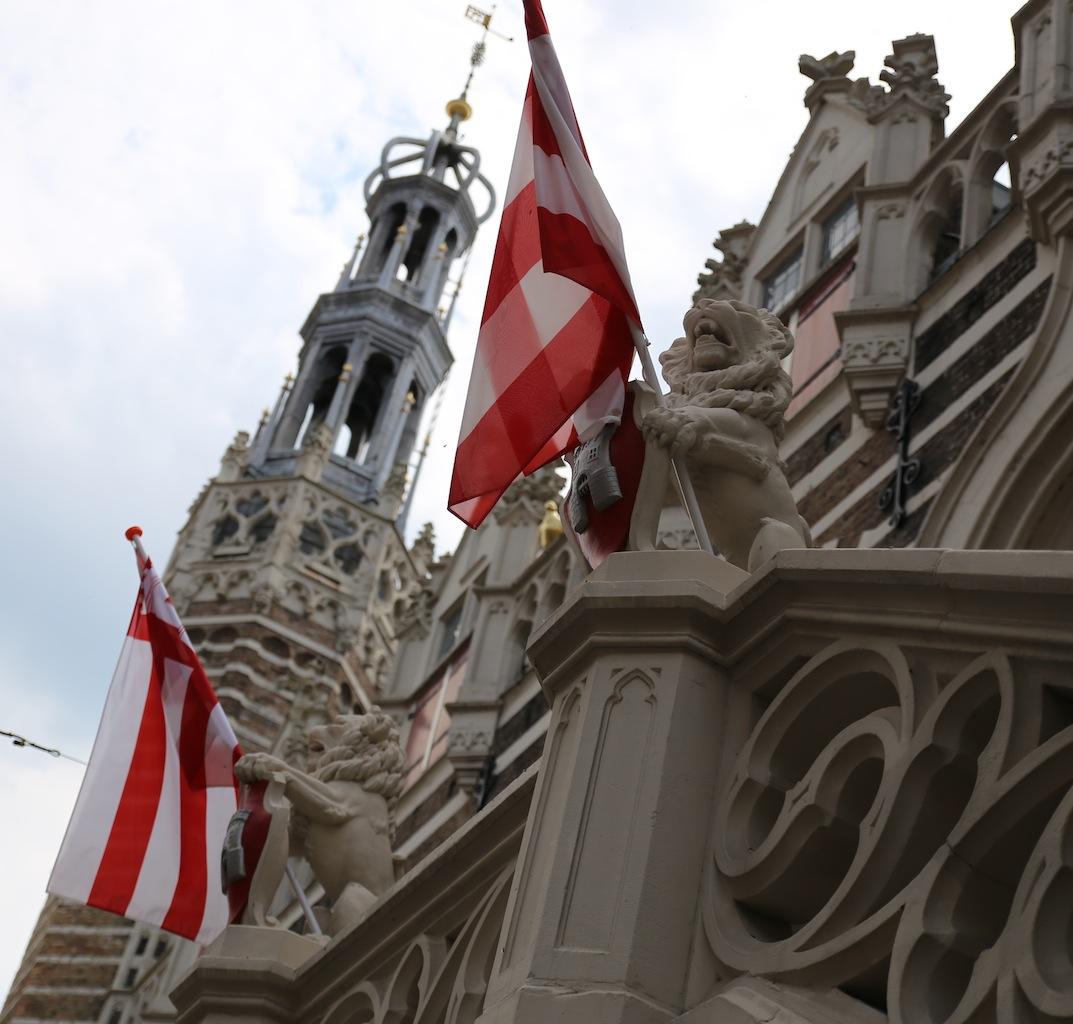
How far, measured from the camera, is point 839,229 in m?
12.9

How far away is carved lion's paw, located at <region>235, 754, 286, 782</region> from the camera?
6660 mm

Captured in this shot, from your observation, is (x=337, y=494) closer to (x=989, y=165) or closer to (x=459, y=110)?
(x=459, y=110)

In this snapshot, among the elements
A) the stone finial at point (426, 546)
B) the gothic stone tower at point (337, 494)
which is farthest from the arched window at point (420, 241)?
the stone finial at point (426, 546)

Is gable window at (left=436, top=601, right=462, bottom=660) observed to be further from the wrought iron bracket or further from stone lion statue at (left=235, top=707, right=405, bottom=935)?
stone lion statue at (left=235, top=707, right=405, bottom=935)

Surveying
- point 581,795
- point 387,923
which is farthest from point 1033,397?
point 581,795

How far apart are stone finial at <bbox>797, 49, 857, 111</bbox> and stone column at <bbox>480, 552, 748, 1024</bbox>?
11.0 meters

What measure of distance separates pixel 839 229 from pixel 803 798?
10018 millimetres

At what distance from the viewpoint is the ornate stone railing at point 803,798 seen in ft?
9.93

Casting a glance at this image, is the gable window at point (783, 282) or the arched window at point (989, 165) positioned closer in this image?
the arched window at point (989, 165)

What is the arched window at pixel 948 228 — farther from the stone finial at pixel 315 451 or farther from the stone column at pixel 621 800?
the stone finial at pixel 315 451

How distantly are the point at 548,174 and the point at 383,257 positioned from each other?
30.5m

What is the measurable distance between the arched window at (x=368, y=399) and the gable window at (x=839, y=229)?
823 inches

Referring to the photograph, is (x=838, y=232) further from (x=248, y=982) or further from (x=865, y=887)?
(x=865, y=887)

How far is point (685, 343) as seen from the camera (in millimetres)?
5035
